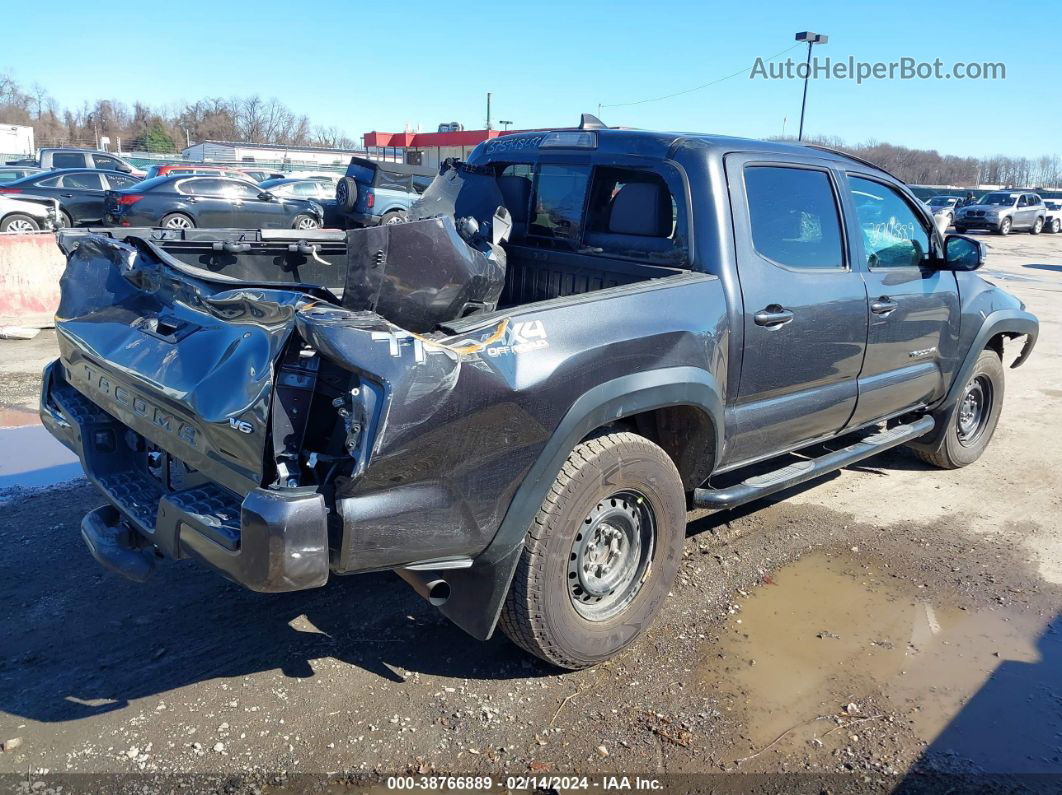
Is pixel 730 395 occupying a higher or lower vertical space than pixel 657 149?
lower

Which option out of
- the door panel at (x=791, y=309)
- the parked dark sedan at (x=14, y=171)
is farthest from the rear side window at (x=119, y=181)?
the door panel at (x=791, y=309)

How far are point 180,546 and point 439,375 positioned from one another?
1.08 meters

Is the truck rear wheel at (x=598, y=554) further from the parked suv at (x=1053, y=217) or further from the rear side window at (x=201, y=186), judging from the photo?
the parked suv at (x=1053, y=217)

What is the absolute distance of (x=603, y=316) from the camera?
3.00 m

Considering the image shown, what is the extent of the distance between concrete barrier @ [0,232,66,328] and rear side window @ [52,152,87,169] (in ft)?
39.6

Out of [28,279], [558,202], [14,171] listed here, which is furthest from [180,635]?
[14,171]

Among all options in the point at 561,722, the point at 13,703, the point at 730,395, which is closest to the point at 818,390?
the point at 730,395

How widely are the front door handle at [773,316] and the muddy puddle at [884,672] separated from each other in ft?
4.41

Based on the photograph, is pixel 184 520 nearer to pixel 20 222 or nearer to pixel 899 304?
pixel 899 304

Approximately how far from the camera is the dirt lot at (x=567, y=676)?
2.80 meters

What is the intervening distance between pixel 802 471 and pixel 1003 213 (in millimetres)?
35876

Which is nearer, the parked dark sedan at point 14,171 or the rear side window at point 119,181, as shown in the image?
the rear side window at point 119,181

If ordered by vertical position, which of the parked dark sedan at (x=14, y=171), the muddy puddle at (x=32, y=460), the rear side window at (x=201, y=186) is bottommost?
the muddy puddle at (x=32, y=460)

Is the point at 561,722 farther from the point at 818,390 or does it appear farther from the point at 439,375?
the point at 818,390
